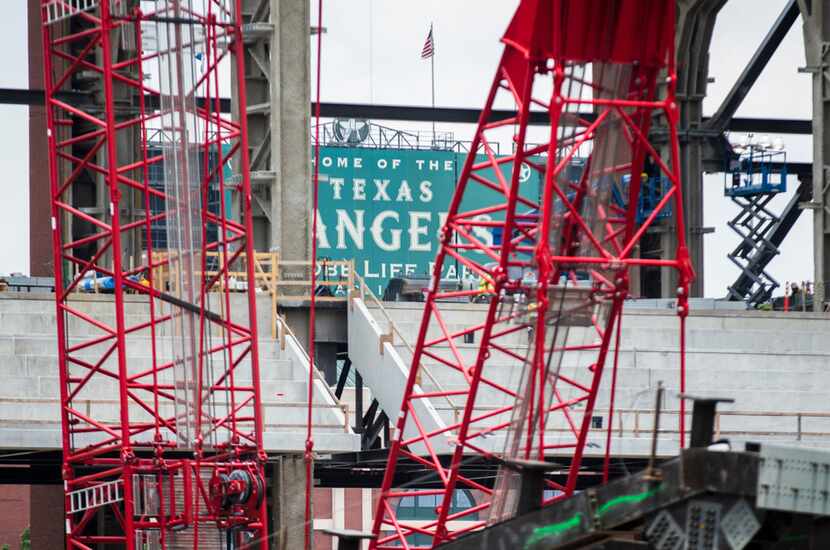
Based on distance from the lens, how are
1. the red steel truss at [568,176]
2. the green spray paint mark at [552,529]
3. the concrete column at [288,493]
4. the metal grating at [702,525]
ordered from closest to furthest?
the metal grating at [702,525]
the green spray paint mark at [552,529]
the red steel truss at [568,176]
the concrete column at [288,493]

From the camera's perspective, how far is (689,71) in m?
45.1

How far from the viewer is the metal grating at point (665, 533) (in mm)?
13508

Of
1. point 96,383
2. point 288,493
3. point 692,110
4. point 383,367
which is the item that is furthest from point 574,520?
point 692,110

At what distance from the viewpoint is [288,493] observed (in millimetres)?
27172

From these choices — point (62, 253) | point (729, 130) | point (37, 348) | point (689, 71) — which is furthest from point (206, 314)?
point (729, 130)

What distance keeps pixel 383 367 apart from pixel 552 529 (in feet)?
54.9

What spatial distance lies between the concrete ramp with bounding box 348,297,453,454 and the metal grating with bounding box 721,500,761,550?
13.7 metres

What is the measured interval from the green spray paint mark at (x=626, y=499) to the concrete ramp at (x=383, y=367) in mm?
12875

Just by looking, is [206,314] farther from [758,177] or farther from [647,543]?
[758,177]

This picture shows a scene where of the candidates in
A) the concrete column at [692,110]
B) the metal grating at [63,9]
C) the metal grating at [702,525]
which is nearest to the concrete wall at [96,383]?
the metal grating at [63,9]

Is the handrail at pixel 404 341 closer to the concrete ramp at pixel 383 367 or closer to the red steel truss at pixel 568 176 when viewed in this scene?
the concrete ramp at pixel 383 367

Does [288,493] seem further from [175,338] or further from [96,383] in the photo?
[96,383]

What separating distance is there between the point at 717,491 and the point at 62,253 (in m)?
16.4

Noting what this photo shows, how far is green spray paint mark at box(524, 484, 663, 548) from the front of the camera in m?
13.7
